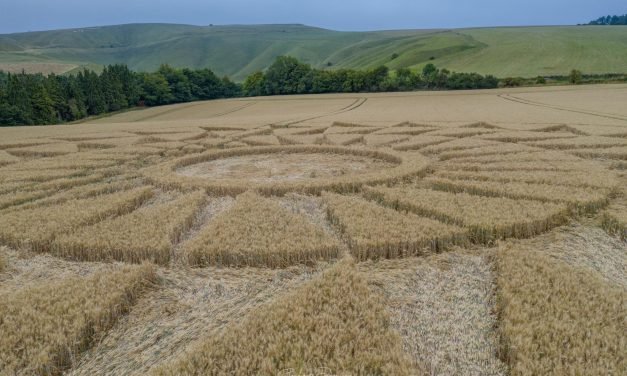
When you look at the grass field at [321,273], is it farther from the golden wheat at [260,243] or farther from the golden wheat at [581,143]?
the golden wheat at [581,143]

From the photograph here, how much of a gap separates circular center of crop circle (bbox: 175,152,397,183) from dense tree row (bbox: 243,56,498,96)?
6363cm

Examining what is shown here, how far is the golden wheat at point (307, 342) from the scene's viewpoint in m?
3.97

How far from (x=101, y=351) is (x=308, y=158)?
1389 cm

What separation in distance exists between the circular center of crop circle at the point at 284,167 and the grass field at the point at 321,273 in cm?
96

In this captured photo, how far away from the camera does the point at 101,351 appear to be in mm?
4645

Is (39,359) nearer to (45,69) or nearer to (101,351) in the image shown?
(101,351)

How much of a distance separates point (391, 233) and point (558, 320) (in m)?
3.32

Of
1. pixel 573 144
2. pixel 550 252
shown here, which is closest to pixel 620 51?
pixel 573 144

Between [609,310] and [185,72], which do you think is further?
[185,72]

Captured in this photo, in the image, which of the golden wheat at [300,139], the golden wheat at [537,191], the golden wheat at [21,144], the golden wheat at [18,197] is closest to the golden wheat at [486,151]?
the golden wheat at [537,191]

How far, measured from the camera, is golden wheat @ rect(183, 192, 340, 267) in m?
6.97

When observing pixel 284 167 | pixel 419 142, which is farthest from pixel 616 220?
pixel 419 142

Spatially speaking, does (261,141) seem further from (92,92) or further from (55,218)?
(92,92)

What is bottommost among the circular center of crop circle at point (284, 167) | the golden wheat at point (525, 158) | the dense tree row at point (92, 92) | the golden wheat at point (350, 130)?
the circular center of crop circle at point (284, 167)
